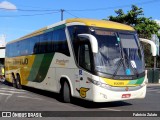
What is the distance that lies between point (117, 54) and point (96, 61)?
0.95m

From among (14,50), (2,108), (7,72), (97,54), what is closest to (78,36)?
(97,54)

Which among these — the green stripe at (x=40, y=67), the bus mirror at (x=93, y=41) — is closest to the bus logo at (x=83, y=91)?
the bus mirror at (x=93, y=41)

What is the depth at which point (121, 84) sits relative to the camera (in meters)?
12.8

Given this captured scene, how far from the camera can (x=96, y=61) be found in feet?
41.1

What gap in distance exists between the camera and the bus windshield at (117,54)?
41.5 feet

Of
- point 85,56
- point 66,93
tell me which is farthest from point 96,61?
point 66,93

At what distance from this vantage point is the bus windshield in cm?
1265

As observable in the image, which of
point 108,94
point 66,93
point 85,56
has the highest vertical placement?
point 85,56

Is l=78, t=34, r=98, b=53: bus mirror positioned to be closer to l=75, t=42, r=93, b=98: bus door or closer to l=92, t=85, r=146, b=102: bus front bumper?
l=75, t=42, r=93, b=98: bus door

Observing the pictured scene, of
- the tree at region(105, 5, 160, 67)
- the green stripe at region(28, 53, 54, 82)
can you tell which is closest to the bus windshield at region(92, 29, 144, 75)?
the green stripe at region(28, 53, 54, 82)

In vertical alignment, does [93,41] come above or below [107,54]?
above

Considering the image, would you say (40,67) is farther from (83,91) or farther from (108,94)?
(108,94)

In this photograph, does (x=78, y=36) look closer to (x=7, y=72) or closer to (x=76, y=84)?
(x=76, y=84)

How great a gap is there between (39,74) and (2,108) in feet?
18.5
